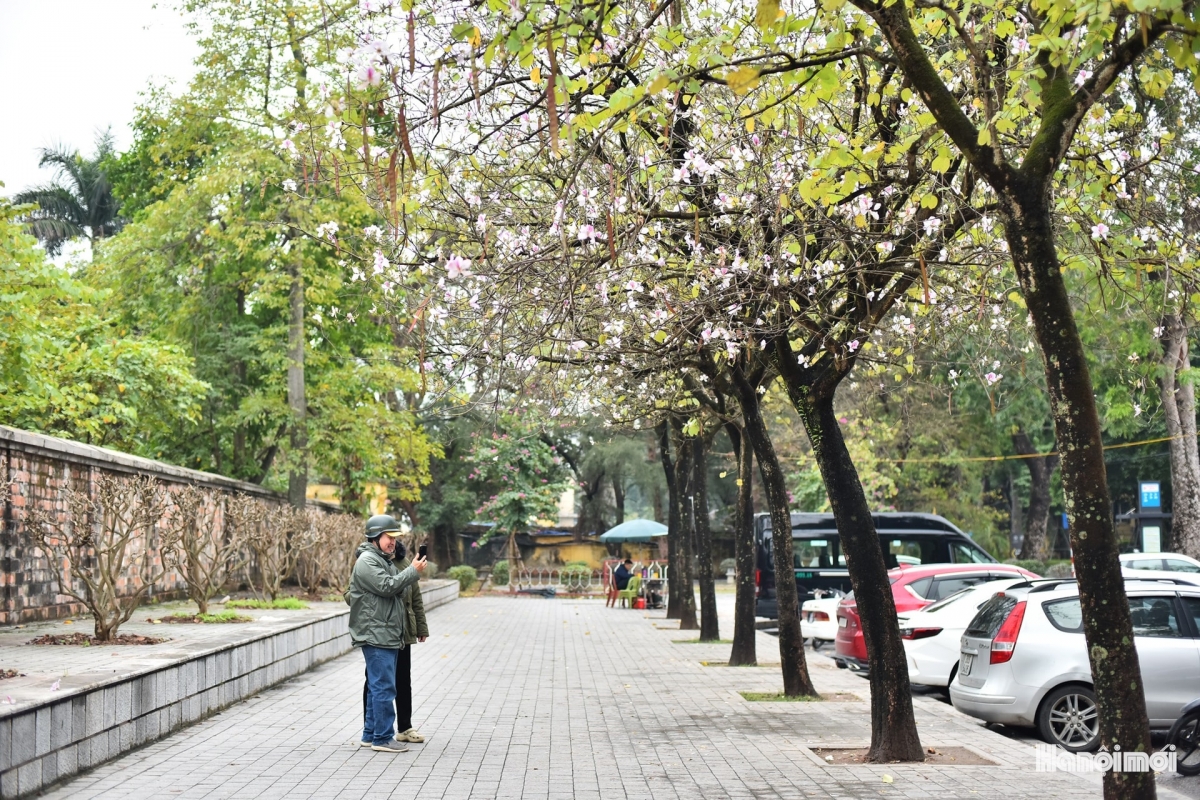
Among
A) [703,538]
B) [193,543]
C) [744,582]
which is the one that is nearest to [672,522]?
[703,538]

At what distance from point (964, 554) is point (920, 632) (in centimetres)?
1335

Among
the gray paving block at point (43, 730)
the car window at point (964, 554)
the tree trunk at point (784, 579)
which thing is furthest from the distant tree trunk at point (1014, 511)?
the gray paving block at point (43, 730)

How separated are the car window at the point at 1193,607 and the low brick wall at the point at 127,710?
895 centimetres

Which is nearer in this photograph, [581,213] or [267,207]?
[581,213]

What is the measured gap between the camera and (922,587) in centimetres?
1628

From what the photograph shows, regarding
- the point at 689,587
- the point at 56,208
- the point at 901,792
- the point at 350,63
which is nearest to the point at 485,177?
the point at 350,63

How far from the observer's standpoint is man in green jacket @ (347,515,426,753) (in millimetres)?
9477

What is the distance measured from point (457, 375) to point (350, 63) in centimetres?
535

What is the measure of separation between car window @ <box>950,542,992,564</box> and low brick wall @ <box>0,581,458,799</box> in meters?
16.6

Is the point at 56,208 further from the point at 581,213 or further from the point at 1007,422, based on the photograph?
the point at 581,213

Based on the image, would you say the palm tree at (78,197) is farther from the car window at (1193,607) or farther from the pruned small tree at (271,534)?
the car window at (1193,607)

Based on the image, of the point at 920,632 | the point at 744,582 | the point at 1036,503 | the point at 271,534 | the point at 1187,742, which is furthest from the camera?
the point at 1036,503

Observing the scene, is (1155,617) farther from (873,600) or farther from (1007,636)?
(873,600)

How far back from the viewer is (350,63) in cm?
779
